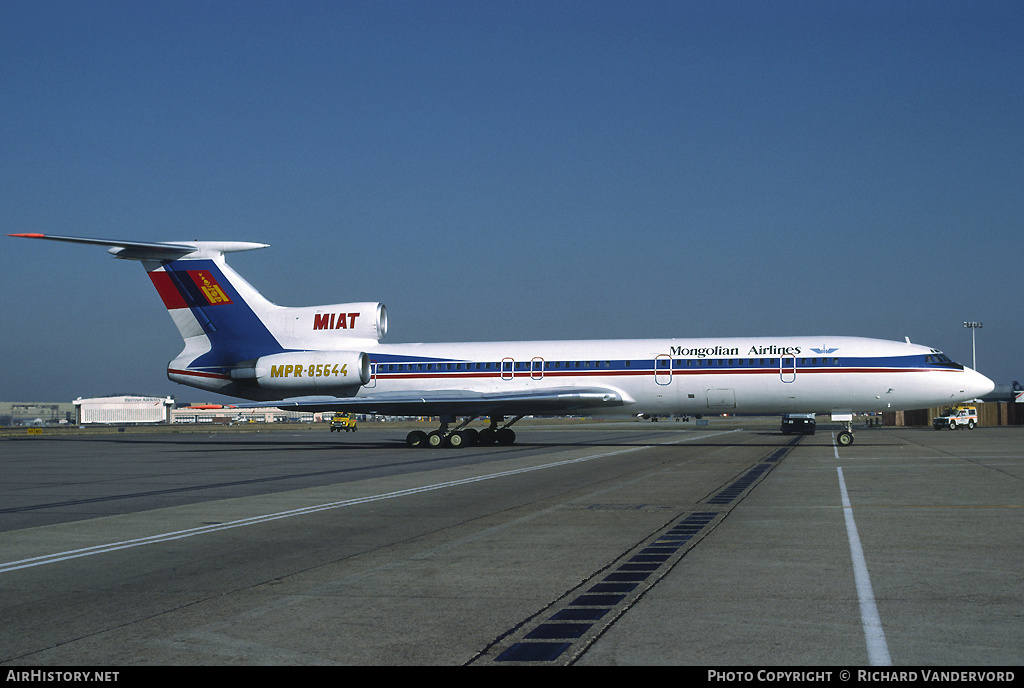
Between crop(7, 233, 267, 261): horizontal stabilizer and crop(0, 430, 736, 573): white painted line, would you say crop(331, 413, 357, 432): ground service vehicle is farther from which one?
crop(0, 430, 736, 573): white painted line

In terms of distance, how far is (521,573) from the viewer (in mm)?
8531

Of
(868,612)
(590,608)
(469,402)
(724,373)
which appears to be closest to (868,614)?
(868,612)

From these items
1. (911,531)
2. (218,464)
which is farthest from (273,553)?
(218,464)

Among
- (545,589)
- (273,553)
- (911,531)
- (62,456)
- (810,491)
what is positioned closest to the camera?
(545,589)

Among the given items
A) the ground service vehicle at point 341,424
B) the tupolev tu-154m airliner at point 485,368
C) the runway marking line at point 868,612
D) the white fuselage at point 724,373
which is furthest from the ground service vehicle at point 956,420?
the runway marking line at point 868,612

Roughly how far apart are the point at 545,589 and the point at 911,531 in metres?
5.63

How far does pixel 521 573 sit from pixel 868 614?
320cm

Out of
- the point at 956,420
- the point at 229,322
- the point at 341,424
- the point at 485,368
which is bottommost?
the point at 341,424

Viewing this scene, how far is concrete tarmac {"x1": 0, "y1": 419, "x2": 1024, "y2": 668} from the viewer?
226 inches

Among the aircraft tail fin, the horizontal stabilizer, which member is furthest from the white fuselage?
the horizontal stabilizer

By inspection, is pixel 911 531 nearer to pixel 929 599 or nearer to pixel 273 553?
pixel 929 599

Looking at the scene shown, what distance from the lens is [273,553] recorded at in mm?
9984

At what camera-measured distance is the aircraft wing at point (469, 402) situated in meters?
35.5

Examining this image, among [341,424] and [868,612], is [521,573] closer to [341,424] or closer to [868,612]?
[868,612]
